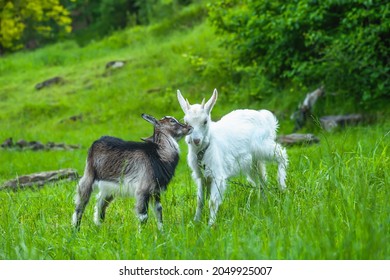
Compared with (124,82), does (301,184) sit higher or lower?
higher

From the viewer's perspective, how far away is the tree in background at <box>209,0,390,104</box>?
11984 millimetres

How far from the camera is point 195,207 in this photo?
5.71 m

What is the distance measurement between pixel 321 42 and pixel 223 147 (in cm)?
754

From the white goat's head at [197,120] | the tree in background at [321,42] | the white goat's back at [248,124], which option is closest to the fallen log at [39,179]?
the white goat's back at [248,124]

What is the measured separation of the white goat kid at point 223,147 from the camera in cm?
565

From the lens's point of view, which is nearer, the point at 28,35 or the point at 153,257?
the point at 153,257

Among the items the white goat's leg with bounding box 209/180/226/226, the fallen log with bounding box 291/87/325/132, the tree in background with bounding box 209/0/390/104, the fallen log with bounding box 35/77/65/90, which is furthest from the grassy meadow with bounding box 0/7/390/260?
the fallen log with bounding box 35/77/65/90

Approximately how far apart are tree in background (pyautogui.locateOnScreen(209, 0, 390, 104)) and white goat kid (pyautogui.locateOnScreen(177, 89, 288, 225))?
5.53 m

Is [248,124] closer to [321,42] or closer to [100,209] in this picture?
[100,209]

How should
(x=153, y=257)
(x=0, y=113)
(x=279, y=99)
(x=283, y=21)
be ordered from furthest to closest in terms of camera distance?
(x=0, y=113)
(x=279, y=99)
(x=283, y=21)
(x=153, y=257)

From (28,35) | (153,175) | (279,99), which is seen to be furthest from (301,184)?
(28,35)

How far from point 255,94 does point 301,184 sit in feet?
33.0

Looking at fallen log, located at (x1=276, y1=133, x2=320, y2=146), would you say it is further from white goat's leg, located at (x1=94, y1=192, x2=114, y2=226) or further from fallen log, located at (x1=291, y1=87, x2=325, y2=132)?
white goat's leg, located at (x1=94, y1=192, x2=114, y2=226)
